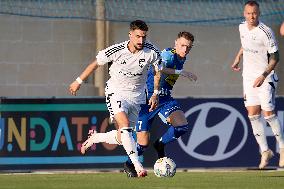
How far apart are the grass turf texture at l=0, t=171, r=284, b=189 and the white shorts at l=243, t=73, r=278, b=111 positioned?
0.79m

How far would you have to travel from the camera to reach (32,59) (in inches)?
669

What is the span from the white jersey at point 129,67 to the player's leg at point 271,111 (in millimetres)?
2028

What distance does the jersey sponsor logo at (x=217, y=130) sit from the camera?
15.5 m

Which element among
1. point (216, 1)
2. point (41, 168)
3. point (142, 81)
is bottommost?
point (41, 168)

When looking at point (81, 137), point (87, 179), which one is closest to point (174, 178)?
point (87, 179)

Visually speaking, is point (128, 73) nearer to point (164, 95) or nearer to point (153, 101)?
point (153, 101)

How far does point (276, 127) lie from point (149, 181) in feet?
8.11

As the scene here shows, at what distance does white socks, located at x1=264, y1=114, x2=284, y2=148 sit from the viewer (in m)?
14.5

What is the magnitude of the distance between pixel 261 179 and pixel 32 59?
5.07 meters

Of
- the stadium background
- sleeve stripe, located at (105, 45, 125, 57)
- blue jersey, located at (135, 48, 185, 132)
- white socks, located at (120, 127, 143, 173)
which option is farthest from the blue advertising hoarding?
white socks, located at (120, 127, 143, 173)

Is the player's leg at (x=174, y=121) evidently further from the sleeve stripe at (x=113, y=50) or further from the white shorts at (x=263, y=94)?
the sleeve stripe at (x=113, y=50)

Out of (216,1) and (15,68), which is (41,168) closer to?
(15,68)

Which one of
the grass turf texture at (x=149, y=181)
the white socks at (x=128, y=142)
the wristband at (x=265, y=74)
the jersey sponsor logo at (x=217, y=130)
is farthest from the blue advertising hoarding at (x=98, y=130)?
the white socks at (x=128, y=142)

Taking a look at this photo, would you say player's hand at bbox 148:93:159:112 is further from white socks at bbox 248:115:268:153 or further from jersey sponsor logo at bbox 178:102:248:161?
jersey sponsor logo at bbox 178:102:248:161
